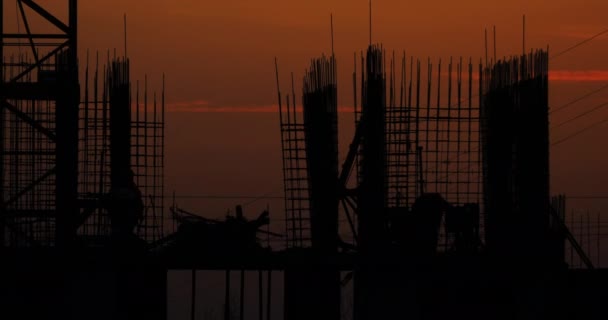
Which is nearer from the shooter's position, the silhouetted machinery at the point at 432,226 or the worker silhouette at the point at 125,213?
the silhouetted machinery at the point at 432,226

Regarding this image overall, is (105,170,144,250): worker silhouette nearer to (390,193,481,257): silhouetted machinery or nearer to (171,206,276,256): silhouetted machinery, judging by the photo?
(171,206,276,256): silhouetted machinery

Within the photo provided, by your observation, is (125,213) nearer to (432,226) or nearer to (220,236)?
(220,236)

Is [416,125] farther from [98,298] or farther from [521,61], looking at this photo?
[98,298]

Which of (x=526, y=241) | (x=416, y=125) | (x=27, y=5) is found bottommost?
(x=526, y=241)

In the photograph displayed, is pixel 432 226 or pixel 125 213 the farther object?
pixel 125 213

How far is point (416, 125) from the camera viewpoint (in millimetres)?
17500

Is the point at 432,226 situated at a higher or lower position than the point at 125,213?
lower

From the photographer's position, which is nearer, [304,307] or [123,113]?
[304,307]

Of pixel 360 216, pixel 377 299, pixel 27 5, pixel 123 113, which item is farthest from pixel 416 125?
pixel 27 5

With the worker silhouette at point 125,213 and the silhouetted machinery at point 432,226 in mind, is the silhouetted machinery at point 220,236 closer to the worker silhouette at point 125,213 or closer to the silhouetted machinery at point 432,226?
the worker silhouette at point 125,213

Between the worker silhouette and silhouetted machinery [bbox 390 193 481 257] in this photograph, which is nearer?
silhouetted machinery [bbox 390 193 481 257]

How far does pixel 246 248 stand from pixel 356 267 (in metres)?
1.68

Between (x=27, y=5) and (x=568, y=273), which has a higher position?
(x=27, y=5)

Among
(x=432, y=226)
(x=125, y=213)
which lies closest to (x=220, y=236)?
(x=125, y=213)
